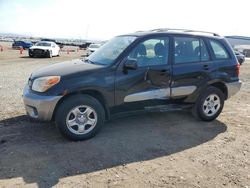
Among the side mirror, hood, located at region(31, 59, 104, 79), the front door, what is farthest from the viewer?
the front door

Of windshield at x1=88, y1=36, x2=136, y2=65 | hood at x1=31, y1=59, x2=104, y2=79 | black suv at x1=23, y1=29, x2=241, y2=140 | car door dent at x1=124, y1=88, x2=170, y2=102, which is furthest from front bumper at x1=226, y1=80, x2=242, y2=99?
hood at x1=31, y1=59, x2=104, y2=79

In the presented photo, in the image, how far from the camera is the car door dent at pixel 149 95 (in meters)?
5.86

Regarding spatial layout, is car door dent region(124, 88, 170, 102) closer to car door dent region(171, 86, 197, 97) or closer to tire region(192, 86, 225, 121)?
car door dent region(171, 86, 197, 97)

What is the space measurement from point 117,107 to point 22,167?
1972mm

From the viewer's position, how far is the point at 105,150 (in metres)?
5.20

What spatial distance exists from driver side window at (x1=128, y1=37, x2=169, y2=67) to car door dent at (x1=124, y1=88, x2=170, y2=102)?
0.51 m

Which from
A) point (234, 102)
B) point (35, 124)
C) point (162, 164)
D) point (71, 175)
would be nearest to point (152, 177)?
point (162, 164)

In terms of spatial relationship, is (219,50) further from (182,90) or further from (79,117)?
(79,117)

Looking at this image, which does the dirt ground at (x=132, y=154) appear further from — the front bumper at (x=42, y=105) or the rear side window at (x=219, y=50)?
the rear side window at (x=219, y=50)

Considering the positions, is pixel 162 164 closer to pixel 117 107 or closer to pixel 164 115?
pixel 117 107

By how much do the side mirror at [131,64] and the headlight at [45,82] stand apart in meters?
1.17

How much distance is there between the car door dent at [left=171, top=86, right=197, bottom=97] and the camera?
20.8 feet

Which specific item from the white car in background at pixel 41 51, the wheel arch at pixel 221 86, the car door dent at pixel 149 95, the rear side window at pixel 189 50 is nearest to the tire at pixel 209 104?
the wheel arch at pixel 221 86

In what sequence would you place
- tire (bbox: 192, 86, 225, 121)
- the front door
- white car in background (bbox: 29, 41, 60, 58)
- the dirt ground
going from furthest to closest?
white car in background (bbox: 29, 41, 60, 58), tire (bbox: 192, 86, 225, 121), the front door, the dirt ground
